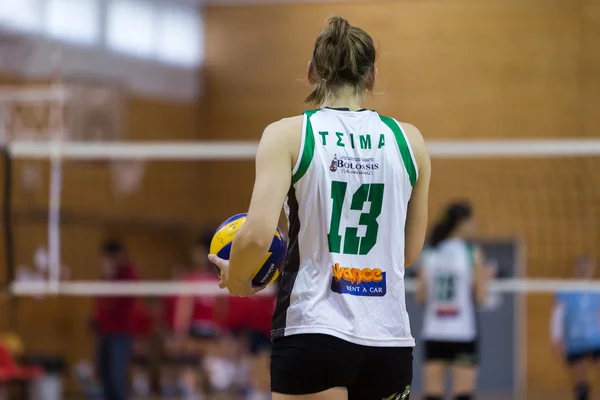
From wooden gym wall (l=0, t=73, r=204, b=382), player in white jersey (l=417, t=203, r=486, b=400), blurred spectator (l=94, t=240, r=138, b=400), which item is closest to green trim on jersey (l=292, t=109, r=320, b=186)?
player in white jersey (l=417, t=203, r=486, b=400)

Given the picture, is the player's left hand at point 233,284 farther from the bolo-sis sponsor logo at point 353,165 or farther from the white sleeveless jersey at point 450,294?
the white sleeveless jersey at point 450,294

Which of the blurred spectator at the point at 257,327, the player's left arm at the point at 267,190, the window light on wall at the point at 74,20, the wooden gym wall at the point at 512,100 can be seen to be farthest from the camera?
the wooden gym wall at the point at 512,100

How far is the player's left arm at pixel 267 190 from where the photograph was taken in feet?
7.25

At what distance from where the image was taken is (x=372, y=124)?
238cm

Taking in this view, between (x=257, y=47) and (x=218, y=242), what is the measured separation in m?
13.2

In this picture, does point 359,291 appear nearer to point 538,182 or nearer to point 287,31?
point 538,182

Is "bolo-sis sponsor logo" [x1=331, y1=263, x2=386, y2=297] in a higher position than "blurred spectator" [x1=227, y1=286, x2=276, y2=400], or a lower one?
higher

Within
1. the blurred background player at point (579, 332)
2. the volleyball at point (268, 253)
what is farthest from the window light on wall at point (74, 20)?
the volleyball at point (268, 253)

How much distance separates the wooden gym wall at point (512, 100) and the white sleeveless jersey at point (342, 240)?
37.0 feet

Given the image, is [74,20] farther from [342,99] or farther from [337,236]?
[337,236]

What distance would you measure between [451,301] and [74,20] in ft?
28.4

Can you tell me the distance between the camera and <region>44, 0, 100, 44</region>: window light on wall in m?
13.2

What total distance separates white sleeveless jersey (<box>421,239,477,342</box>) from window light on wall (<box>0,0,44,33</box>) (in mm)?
7622

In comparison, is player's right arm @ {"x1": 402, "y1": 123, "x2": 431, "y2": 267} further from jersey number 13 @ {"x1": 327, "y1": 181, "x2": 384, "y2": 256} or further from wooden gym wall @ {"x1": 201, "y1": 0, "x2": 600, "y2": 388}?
wooden gym wall @ {"x1": 201, "y1": 0, "x2": 600, "y2": 388}
